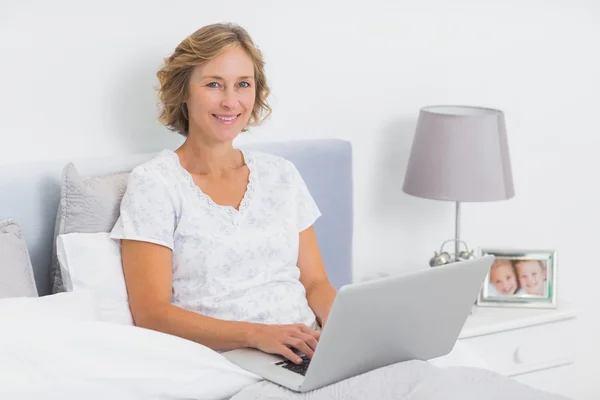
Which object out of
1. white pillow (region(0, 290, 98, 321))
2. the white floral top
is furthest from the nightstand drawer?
white pillow (region(0, 290, 98, 321))

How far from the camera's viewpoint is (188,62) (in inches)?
84.4

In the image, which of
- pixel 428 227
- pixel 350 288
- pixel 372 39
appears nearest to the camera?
pixel 350 288

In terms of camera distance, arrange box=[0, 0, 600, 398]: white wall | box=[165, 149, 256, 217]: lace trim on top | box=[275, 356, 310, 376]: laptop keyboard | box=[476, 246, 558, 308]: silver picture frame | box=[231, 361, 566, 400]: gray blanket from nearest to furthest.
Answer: box=[231, 361, 566, 400]: gray blanket → box=[275, 356, 310, 376]: laptop keyboard → box=[165, 149, 256, 217]: lace trim on top → box=[0, 0, 600, 398]: white wall → box=[476, 246, 558, 308]: silver picture frame

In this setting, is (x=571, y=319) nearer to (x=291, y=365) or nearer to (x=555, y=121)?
(x=555, y=121)

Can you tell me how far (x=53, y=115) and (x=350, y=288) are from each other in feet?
3.14

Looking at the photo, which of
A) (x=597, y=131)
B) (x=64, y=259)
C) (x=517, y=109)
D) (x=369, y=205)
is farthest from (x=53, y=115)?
(x=597, y=131)

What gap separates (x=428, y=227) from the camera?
9.78 feet

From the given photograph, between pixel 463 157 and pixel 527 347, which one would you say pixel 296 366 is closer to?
pixel 463 157

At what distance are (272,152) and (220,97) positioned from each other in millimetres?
350

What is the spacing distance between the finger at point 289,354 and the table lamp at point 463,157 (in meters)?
0.89

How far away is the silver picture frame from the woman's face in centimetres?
100

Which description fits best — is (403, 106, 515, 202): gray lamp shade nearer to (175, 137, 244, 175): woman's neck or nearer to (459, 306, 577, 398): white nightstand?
(459, 306, 577, 398): white nightstand

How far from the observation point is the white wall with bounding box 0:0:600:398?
7.27 feet

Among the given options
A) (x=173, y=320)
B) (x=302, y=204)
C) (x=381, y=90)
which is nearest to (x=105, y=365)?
(x=173, y=320)
